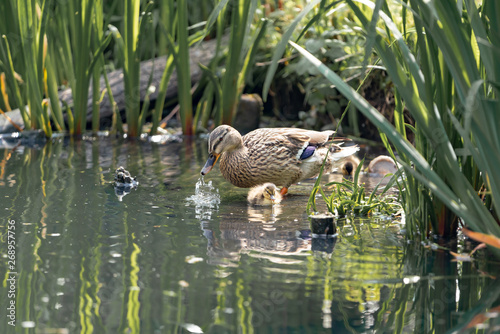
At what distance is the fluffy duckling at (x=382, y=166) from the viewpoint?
18.5ft

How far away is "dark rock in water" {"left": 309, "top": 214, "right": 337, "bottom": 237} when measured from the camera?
11.7ft

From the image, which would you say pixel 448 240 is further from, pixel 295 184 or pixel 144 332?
pixel 295 184

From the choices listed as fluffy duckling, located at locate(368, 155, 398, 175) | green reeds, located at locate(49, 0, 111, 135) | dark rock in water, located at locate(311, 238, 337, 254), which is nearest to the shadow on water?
dark rock in water, located at locate(311, 238, 337, 254)

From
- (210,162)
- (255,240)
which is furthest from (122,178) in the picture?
(255,240)

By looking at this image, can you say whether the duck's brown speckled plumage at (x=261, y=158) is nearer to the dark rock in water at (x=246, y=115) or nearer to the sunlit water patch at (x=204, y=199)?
the sunlit water patch at (x=204, y=199)

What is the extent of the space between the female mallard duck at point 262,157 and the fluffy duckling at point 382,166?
0.75 m

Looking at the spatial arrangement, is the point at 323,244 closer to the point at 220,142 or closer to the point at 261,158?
the point at 261,158

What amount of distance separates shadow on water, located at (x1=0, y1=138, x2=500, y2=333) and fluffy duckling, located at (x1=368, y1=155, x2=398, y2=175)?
1315mm

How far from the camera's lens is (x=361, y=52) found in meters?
6.96

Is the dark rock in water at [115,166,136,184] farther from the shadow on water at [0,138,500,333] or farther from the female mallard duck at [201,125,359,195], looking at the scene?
the female mallard duck at [201,125,359,195]

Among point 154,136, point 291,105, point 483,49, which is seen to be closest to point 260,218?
point 483,49

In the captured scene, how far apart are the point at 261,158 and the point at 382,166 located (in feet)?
4.24

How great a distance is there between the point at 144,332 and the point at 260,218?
5.99ft

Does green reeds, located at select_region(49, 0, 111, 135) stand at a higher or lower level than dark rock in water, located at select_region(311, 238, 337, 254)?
higher
